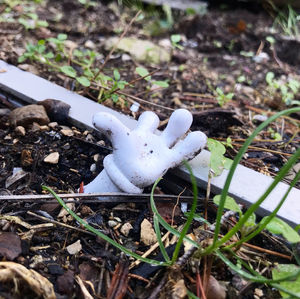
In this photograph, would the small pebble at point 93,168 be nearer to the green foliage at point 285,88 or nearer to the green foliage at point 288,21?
the green foliage at point 285,88

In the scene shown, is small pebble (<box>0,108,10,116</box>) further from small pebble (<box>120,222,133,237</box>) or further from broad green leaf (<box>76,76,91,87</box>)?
small pebble (<box>120,222,133,237</box>)

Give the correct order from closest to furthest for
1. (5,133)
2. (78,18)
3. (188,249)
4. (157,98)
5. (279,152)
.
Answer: (188,249), (5,133), (279,152), (157,98), (78,18)

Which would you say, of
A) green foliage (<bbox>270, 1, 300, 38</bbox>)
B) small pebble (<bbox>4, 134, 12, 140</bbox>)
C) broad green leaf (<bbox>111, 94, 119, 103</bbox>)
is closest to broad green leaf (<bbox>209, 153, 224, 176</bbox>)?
broad green leaf (<bbox>111, 94, 119, 103</bbox>)

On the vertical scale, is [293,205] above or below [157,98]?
above

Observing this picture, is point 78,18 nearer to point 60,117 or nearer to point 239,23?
point 239,23

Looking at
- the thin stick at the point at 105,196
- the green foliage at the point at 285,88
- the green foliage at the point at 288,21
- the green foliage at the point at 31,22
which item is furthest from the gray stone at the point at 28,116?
the green foliage at the point at 288,21

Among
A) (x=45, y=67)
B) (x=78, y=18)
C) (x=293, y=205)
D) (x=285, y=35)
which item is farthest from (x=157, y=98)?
(x=285, y=35)

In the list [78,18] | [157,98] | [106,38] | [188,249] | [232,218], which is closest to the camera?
[188,249]
